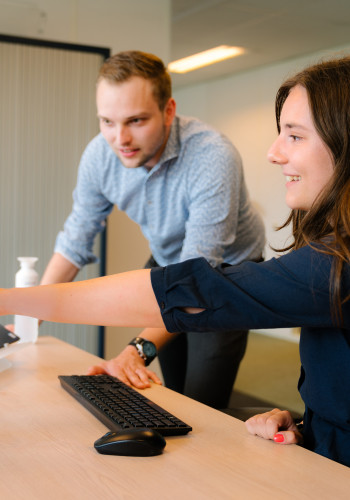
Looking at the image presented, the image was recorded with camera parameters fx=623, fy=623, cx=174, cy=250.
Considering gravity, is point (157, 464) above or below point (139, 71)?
below

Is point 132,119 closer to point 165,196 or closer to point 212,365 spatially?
point 165,196

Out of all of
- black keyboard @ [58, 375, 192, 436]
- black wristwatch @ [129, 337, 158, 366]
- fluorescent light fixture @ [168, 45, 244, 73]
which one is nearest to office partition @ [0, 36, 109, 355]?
fluorescent light fixture @ [168, 45, 244, 73]

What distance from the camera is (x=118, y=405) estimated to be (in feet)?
3.82

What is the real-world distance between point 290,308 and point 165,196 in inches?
43.6

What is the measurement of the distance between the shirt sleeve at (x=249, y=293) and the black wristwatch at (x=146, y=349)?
1.93ft

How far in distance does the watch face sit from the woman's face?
66 centimetres

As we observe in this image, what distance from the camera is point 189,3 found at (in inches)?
128

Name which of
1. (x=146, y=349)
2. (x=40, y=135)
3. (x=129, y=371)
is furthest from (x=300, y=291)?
A: (x=40, y=135)

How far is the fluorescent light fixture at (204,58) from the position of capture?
315cm

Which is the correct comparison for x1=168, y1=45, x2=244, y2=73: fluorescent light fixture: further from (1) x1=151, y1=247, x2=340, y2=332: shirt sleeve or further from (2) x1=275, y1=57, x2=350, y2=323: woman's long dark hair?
(1) x1=151, y1=247, x2=340, y2=332: shirt sleeve

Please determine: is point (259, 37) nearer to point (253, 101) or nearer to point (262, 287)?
point (253, 101)

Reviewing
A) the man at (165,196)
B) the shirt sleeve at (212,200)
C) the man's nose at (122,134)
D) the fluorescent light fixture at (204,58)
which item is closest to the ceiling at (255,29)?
the fluorescent light fixture at (204,58)

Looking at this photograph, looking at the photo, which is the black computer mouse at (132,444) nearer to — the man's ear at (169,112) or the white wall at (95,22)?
the man's ear at (169,112)

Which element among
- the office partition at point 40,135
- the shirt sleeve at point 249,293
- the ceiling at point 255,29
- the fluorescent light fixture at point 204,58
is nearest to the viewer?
the shirt sleeve at point 249,293
